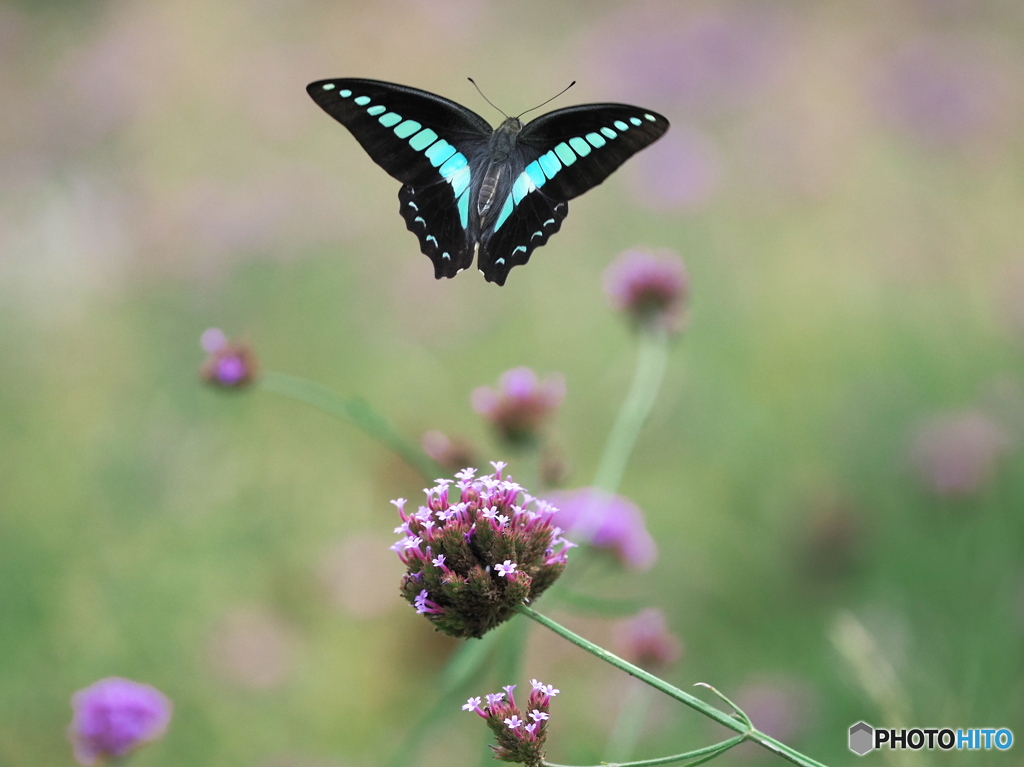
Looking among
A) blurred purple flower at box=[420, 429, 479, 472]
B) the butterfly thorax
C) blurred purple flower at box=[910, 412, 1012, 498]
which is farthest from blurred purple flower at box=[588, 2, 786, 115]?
blurred purple flower at box=[420, 429, 479, 472]

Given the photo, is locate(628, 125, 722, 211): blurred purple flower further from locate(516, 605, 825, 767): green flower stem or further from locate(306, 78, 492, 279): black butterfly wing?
locate(516, 605, 825, 767): green flower stem

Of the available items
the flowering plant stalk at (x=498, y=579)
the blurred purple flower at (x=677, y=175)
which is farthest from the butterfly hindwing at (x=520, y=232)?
the blurred purple flower at (x=677, y=175)

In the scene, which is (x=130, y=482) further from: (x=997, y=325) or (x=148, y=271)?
(x=997, y=325)

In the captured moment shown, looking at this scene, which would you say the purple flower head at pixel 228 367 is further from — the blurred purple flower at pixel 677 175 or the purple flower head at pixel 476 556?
the blurred purple flower at pixel 677 175

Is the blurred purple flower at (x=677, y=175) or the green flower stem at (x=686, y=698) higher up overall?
the blurred purple flower at (x=677, y=175)

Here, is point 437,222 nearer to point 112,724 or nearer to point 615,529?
point 615,529

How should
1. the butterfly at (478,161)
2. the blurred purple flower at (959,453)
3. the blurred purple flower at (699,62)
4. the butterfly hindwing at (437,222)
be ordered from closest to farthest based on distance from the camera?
the butterfly at (478,161), the butterfly hindwing at (437,222), the blurred purple flower at (959,453), the blurred purple flower at (699,62)

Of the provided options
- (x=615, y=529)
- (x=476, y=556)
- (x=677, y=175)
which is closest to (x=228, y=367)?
(x=476, y=556)

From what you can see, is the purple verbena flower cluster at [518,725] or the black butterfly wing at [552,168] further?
the black butterfly wing at [552,168]
